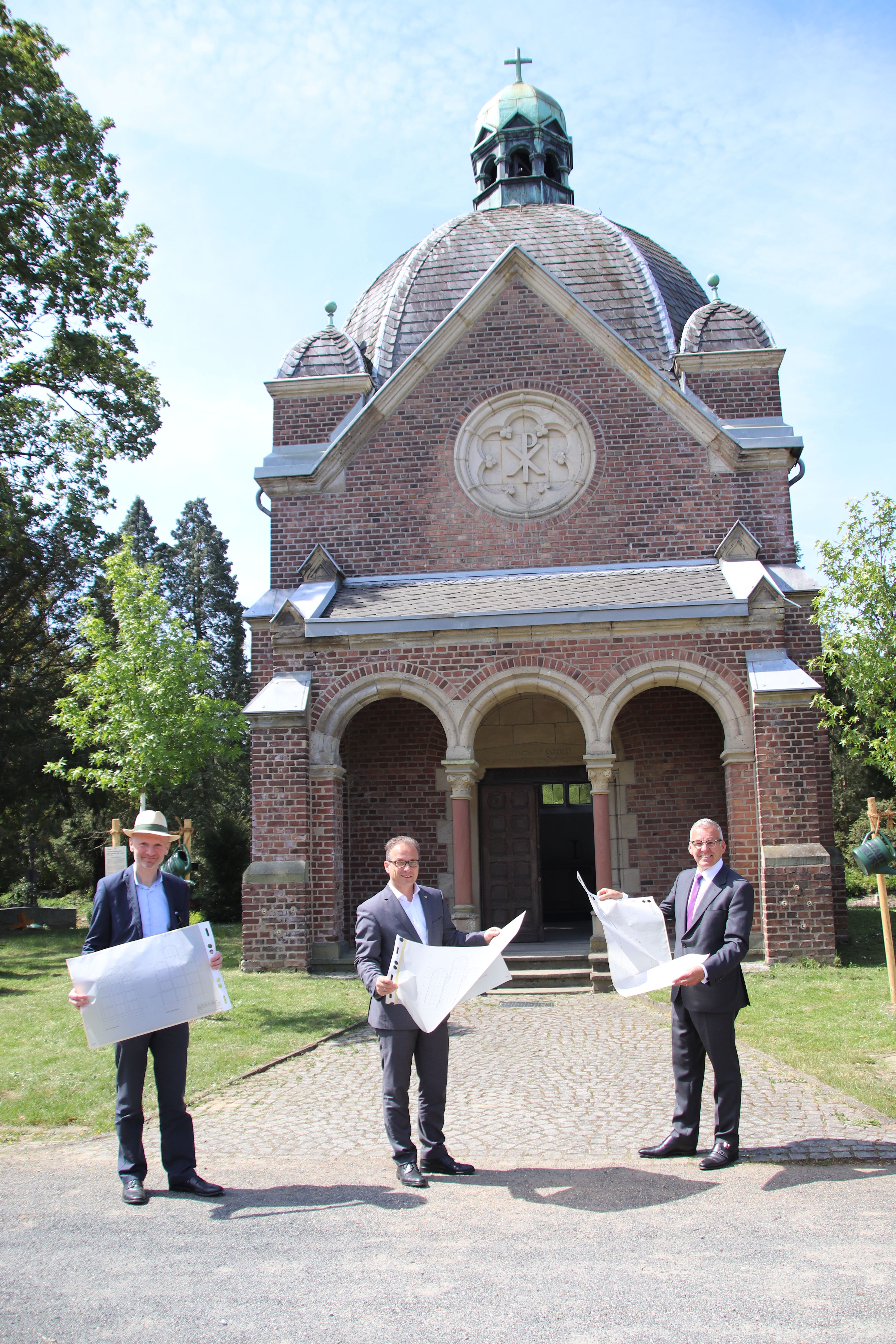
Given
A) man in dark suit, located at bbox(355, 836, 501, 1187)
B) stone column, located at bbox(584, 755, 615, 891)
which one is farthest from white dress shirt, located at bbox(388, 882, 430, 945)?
stone column, located at bbox(584, 755, 615, 891)

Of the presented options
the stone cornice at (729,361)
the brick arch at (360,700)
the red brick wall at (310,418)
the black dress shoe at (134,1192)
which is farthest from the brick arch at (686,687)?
the black dress shoe at (134,1192)

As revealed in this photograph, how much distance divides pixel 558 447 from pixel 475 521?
1.60 meters

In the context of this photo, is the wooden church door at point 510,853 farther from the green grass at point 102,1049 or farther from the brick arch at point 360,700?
the green grass at point 102,1049

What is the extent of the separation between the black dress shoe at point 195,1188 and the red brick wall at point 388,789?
9.50m

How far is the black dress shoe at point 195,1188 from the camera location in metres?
4.64

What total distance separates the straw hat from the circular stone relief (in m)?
10.00

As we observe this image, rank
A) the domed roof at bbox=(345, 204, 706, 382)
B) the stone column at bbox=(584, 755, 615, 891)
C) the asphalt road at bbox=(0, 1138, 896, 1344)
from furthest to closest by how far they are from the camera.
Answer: the domed roof at bbox=(345, 204, 706, 382) → the stone column at bbox=(584, 755, 615, 891) → the asphalt road at bbox=(0, 1138, 896, 1344)

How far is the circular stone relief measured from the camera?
1462cm

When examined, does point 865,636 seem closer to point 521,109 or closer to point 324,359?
point 324,359

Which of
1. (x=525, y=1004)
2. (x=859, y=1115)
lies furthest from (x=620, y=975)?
(x=525, y=1004)

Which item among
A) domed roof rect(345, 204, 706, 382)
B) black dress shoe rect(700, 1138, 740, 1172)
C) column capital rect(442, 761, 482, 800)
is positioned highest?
domed roof rect(345, 204, 706, 382)

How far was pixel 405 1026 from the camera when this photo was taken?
497 cm

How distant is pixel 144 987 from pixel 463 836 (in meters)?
8.05

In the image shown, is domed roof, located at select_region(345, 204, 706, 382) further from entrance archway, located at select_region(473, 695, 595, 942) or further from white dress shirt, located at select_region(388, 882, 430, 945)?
white dress shirt, located at select_region(388, 882, 430, 945)
